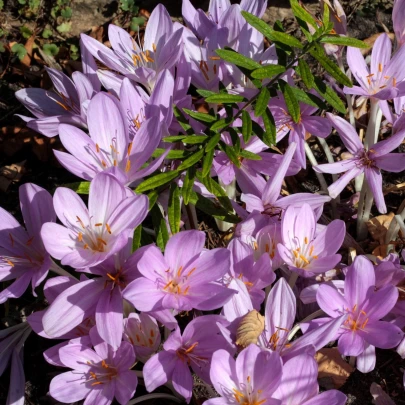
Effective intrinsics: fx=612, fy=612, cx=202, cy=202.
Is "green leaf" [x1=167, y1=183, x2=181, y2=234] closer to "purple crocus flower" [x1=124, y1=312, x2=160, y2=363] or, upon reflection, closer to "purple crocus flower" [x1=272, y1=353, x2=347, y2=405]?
"purple crocus flower" [x1=124, y1=312, x2=160, y2=363]

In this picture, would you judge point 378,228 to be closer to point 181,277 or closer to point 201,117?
point 201,117

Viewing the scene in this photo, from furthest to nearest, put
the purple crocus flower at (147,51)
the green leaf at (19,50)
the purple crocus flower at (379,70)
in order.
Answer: the green leaf at (19,50) → the purple crocus flower at (379,70) → the purple crocus flower at (147,51)

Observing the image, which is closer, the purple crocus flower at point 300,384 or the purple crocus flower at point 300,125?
the purple crocus flower at point 300,384

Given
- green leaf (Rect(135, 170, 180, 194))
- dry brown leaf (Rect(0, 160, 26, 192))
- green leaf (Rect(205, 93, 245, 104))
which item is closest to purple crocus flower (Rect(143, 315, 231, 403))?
green leaf (Rect(135, 170, 180, 194))

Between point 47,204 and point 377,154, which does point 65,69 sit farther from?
point 377,154

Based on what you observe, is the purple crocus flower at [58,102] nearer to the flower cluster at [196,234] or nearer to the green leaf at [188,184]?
the flower cluster at [196,234]

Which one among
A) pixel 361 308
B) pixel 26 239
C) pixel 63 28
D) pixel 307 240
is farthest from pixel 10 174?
pixel 361 308

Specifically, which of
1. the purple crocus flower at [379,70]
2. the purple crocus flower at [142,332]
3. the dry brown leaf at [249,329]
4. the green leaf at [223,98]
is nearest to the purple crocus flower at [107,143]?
the green leaf at [223,98]

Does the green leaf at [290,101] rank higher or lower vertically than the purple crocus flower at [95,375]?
higher
